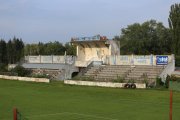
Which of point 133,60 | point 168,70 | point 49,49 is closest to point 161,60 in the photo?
point 168,70

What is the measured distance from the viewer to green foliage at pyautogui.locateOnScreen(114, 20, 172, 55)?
9731cm

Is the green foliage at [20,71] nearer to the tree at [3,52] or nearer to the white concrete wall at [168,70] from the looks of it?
the tree at [3,52]

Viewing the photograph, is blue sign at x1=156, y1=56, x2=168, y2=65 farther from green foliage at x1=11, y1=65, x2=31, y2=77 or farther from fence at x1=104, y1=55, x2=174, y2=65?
green foliage at x1=11, y1=65, x2=31, y2=77

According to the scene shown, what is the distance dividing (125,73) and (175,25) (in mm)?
17979

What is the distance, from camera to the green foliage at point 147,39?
319 feet

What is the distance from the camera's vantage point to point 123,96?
1500 inches

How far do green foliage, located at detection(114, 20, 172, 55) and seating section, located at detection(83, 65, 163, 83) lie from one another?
120 feet

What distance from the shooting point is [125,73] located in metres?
56.9

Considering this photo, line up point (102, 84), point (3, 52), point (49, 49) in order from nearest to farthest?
point (102, 84)
point (3, 52)
point (49, 49)

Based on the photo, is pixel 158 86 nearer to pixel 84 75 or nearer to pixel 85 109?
pixel 84 75

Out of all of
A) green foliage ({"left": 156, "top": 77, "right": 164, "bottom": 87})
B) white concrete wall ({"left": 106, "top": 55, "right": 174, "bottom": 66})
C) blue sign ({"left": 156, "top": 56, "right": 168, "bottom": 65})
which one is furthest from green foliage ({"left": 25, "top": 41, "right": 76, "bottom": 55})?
green foliage ({"left": 156, "top": 77, "right": 164, "bottom": 87})

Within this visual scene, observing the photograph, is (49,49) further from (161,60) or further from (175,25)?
(161,60)

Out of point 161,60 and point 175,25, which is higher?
point 175,25

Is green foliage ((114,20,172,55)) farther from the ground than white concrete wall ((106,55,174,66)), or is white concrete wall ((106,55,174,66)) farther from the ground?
green foliage ((114,20,172,55))
